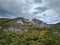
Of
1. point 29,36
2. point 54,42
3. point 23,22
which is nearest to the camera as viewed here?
point 54,42

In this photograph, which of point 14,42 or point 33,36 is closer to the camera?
point 14,42

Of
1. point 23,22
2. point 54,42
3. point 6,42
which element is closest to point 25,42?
point 6,42

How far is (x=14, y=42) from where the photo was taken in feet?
192

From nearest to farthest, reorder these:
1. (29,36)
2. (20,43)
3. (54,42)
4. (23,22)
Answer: (20,43) < (54,42) < (29,36) < (23,22)

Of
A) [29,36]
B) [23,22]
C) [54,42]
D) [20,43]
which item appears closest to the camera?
[20,43]

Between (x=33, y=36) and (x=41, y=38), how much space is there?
3238 millimetres

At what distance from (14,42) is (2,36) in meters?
9.32

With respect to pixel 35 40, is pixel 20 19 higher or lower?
higher

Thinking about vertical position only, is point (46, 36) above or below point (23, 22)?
below

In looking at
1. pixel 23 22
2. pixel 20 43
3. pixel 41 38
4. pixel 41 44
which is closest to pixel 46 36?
pixel 41 38

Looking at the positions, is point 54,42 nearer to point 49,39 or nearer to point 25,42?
point 49,39

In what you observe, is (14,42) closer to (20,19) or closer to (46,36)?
(46,36)

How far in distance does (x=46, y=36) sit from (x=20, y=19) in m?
57.4

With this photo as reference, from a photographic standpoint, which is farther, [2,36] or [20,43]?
[2,36]
